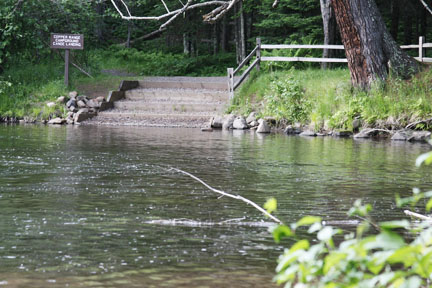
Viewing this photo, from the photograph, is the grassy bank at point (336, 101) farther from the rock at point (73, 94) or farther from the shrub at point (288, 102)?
the rock at point (73, 94)

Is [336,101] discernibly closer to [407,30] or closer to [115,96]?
[115,96]

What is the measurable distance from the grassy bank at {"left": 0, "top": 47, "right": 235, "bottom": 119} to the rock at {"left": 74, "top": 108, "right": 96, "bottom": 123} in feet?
2.79

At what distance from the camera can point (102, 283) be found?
4.39 metres

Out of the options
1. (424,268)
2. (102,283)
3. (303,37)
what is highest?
(303,37)

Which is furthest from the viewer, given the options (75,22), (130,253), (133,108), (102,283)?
→ (75,22)

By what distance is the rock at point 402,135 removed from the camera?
671 inches

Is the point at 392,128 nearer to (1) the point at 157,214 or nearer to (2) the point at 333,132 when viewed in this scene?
(2) the point at 333,132

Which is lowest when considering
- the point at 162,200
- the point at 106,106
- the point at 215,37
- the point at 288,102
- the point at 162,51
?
the point at 162,200

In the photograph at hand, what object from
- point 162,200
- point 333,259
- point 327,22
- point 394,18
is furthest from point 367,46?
point 333,259

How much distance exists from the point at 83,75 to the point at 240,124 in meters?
10.00

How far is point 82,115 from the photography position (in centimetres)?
2284

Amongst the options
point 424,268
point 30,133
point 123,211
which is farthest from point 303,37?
point 424,268

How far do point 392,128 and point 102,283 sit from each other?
14.6 m

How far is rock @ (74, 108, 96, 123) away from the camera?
22608mm
